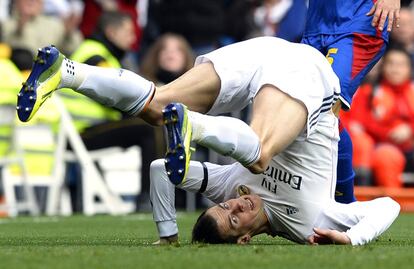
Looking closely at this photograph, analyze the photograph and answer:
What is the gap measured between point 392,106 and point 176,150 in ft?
30.0

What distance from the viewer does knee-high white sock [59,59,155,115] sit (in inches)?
276

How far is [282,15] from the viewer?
1559 cm

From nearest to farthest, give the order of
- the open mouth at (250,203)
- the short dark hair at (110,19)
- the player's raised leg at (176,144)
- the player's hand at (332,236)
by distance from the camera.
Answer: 1. the player's raised leg at (176,144)
2. the player's hand at (332,236)
3. the open mouth at (250,203)
4. the short dark hair at (110,19)

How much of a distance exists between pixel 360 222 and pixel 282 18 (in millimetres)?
7831

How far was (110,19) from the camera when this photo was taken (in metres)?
14.3

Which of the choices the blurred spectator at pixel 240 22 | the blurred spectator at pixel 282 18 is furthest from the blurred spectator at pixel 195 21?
the blurred spectator at pixel 282 18

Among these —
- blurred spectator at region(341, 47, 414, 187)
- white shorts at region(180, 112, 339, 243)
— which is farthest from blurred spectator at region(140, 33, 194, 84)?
white shorts at region(180, 112, 339, 243)

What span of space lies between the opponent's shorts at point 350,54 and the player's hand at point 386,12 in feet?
0.43

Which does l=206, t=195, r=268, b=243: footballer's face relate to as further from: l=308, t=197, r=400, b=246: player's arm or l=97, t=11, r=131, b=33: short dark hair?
l=97, t=11, r=131, b=33: short dark hair

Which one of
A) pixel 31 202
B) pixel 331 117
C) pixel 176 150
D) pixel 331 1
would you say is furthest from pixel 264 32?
pixel 176 150

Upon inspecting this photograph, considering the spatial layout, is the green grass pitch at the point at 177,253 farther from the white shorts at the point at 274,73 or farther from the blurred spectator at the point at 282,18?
the blurred spectator at the point at 282,18

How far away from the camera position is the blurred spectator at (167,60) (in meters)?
14.5

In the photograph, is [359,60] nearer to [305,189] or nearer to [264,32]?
[305,189]

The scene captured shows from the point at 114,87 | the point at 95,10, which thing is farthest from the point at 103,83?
the point at 95,10
